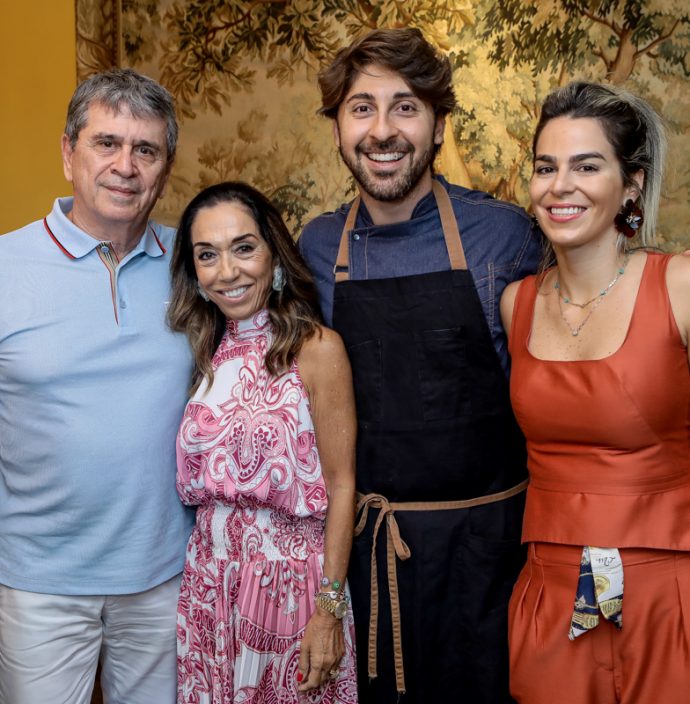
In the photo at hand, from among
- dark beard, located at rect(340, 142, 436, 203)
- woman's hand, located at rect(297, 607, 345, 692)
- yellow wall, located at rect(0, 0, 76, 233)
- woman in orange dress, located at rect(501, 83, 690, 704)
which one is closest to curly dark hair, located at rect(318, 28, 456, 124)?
dark beard, located at rect(340, 142, 436, 203)

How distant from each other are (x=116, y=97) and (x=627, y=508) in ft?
4.65

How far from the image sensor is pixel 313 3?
3.18 m

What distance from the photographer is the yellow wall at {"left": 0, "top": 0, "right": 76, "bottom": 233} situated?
327cm

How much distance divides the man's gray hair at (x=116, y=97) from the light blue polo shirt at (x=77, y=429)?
25 centimetres

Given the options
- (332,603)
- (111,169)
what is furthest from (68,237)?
(332,603)

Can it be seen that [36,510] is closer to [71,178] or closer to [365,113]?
[71,178]

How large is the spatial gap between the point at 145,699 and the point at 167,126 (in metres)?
1.35

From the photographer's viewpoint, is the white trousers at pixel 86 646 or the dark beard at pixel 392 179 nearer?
the white trousers at pixel 86 646

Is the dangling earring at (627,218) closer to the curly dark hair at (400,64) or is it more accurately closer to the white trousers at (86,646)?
the curly dark hair at (400,64)

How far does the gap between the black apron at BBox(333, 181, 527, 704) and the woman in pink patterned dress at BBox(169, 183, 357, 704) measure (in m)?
0.08

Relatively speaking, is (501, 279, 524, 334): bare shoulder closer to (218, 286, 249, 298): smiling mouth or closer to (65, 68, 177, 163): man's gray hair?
(218, 286, 249, 298): smiling mouth

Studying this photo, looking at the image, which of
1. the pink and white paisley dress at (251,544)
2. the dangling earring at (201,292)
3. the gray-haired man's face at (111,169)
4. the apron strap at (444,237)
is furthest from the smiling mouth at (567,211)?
the gray-haired man's face at (111,169)

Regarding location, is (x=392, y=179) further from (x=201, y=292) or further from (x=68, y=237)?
(x=68, y=237)

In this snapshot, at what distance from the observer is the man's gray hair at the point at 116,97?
1948mm
